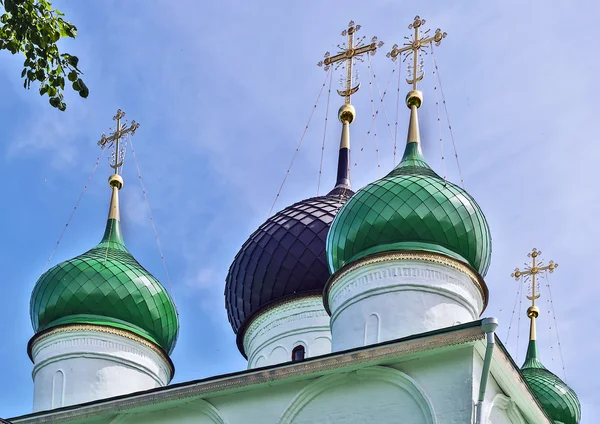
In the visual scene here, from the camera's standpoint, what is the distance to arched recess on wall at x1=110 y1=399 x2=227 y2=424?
40.7 ft

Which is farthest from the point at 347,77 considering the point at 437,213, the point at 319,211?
the point at 437,213

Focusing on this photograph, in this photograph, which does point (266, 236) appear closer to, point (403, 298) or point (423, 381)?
point (403, 298)

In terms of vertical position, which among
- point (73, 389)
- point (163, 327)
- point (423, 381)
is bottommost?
point (423, 381)

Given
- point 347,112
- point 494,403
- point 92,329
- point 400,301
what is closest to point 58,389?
point 92,329

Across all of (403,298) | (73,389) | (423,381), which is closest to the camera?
(423,381)

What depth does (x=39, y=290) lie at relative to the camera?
1627cm

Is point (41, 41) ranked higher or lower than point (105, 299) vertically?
lower

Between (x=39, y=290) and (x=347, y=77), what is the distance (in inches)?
Answer: 205

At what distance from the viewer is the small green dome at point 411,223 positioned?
46.2 feet

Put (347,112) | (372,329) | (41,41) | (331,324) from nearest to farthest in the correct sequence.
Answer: (41,41) < (372,329) < (331,324) < (347,112)

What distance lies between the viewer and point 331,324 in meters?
14.4

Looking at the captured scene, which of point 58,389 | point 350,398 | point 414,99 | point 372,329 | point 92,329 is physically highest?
point 414,99

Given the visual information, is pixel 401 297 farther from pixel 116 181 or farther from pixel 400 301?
pixel 116 181

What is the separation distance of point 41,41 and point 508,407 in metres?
6.37
